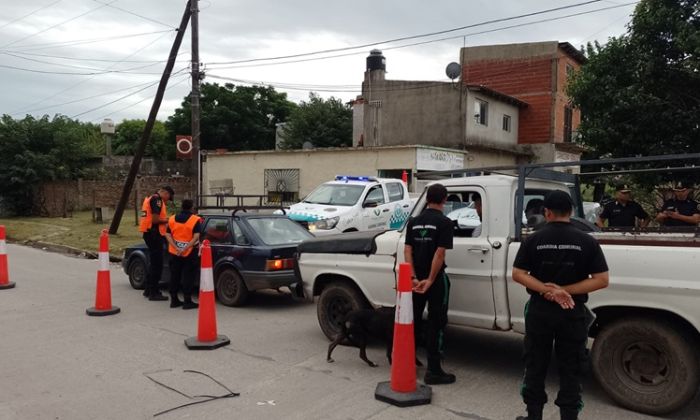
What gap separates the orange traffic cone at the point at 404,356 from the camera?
4578 mm

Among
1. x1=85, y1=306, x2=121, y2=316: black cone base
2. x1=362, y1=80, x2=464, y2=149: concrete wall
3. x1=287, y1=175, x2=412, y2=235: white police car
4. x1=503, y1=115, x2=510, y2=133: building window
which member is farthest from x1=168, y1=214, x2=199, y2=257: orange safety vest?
x1=503, y1=115, x2=510, y2=133: building window

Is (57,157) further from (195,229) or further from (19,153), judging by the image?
(195,229)

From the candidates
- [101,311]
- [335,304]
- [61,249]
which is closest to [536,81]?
[61,249]

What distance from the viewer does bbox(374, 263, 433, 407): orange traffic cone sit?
4.58 m

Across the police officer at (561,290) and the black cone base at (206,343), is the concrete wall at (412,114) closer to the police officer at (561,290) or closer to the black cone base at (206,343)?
the black cone base at (206,343)

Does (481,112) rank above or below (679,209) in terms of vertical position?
above

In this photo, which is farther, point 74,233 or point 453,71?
point 453,71

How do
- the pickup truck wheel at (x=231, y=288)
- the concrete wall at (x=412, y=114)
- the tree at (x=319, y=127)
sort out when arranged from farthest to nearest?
the tree at (x=319, y=127), the concrete wall at (x=412, y=114), the pickup truck wheel at (x=231, y=288)

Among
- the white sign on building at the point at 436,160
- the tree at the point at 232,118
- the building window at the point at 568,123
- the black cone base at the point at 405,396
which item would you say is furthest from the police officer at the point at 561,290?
the tree at the point at 232,118

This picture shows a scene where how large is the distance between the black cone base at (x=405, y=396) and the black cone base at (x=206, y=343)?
7.28ft

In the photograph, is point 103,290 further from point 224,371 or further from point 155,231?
point 224,371

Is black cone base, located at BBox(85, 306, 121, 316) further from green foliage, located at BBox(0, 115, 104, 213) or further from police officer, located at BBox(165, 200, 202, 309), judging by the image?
green foliage, located at BBox(0, 115, 104, 213)

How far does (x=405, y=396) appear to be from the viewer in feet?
15.0

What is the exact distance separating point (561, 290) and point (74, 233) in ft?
63.2
